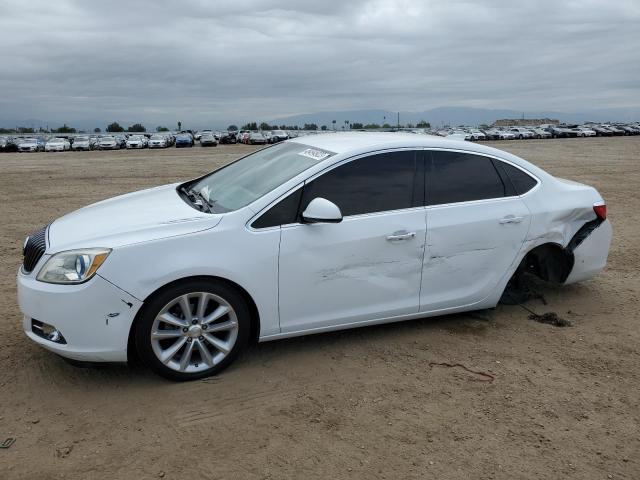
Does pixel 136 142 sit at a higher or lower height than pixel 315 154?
lower

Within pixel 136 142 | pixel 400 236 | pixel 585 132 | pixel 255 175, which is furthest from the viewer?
pixel 585 132

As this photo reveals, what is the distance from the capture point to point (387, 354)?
4.31m

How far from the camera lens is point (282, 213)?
4.01 m

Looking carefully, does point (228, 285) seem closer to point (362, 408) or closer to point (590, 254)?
point (362, 408)

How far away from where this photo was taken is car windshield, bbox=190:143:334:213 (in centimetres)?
423

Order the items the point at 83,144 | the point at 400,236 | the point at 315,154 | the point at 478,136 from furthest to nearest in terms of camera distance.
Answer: the point at 478,136 < the point at 83,144 < the point at 315,154 < the point at 400,236

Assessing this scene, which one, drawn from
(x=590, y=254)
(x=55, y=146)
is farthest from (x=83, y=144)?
(x=590, y=254)

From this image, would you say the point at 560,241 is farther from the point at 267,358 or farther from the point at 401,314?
the point at 267,358

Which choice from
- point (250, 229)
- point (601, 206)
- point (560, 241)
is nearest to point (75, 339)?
point (250, 229)

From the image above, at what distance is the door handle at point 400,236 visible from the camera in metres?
4.23

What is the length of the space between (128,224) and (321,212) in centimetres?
129

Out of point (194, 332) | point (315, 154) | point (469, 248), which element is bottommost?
point (194, 332)

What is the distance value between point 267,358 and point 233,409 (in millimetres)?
731

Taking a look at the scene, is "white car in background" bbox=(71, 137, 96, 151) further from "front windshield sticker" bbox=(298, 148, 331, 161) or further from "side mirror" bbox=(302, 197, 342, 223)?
"side mirror" bbox=(302, 197, 342, 223)
